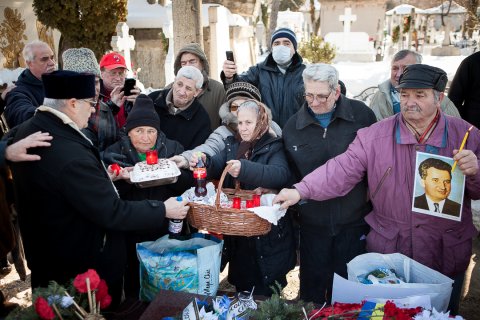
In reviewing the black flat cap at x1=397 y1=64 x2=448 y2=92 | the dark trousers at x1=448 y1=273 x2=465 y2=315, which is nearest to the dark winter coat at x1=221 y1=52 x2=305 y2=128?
the black flat cap at x1=397 y1=64 x2=448 y2=92

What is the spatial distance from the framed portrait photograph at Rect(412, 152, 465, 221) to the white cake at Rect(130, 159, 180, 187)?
154 centimetres

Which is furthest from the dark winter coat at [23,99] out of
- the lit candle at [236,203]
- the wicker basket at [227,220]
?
the lit candle at [236,203]

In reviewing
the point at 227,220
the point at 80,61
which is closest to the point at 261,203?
the point at 227,220

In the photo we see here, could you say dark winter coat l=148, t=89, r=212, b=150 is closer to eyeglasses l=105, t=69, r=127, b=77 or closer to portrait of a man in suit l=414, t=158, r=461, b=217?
eyeglasses l=105, t=69, r=127, b=77

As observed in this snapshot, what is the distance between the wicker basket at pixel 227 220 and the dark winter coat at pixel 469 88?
3068 mm

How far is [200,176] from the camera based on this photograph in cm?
276

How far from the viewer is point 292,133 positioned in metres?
3.01

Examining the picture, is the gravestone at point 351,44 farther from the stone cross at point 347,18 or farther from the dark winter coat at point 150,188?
the dark winter coat at point 150,188

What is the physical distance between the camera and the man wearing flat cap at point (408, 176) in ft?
8.14

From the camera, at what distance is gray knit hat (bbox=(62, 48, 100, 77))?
3588 millimetres

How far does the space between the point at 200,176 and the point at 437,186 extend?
4.75 feet

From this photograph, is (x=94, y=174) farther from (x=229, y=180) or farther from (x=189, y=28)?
(x=189, y=28)

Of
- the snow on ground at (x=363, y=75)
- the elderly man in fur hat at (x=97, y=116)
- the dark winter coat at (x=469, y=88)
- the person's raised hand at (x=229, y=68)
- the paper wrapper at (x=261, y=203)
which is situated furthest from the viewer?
the snow on ground at (x=363, y=75)

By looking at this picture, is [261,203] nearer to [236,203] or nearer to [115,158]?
[236,203]
